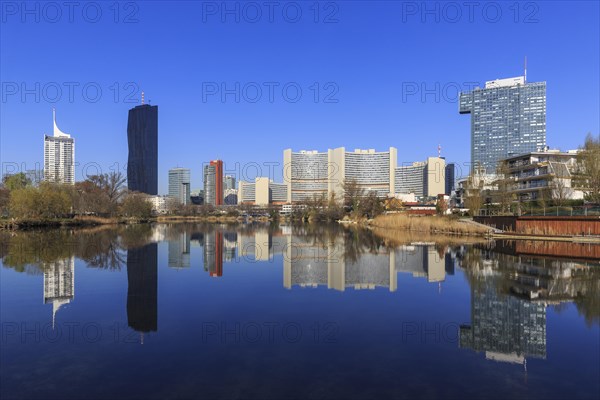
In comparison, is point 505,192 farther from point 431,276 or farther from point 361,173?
point 361,173

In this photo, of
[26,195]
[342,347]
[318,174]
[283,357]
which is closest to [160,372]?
[283,357]

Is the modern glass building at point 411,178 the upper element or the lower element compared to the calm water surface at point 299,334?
upper

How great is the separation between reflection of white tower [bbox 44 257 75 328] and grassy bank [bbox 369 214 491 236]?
33607 mm

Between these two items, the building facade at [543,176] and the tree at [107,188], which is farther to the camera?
the tree at [107,188]

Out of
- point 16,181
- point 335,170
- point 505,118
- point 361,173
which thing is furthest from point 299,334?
point 361,173

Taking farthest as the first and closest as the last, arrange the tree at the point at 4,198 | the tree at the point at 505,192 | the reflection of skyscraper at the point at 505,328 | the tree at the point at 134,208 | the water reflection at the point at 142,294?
the tree at the point at 134,208
the tree at the point at 4,198
the tree at the point at 505,192
the water reflection at the point at 142,294
the reflection of skyscraper at the point at 505,328

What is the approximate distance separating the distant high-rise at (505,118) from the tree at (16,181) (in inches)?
4578

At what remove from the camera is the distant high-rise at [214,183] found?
7603 inches

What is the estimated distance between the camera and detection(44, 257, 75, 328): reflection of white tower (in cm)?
1154

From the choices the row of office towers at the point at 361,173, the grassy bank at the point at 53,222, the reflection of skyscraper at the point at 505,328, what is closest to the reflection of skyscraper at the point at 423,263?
the reflection of skyscraper at the point at 505,328

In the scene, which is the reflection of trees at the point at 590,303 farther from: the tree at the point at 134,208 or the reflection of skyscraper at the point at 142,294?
the tree at the point at 134,208

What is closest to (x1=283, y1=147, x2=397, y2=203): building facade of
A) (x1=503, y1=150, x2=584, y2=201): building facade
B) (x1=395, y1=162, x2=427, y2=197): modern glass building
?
(x1=395, y1=162, x2=427, y2=197): modern glass building

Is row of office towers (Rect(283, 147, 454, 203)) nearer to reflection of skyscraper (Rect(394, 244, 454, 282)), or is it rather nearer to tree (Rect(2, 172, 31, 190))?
tree (Rect(2, 172, 31, 190))

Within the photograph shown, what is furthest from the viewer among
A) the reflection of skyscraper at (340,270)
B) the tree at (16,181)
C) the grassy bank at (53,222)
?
the tree at (16,181)
